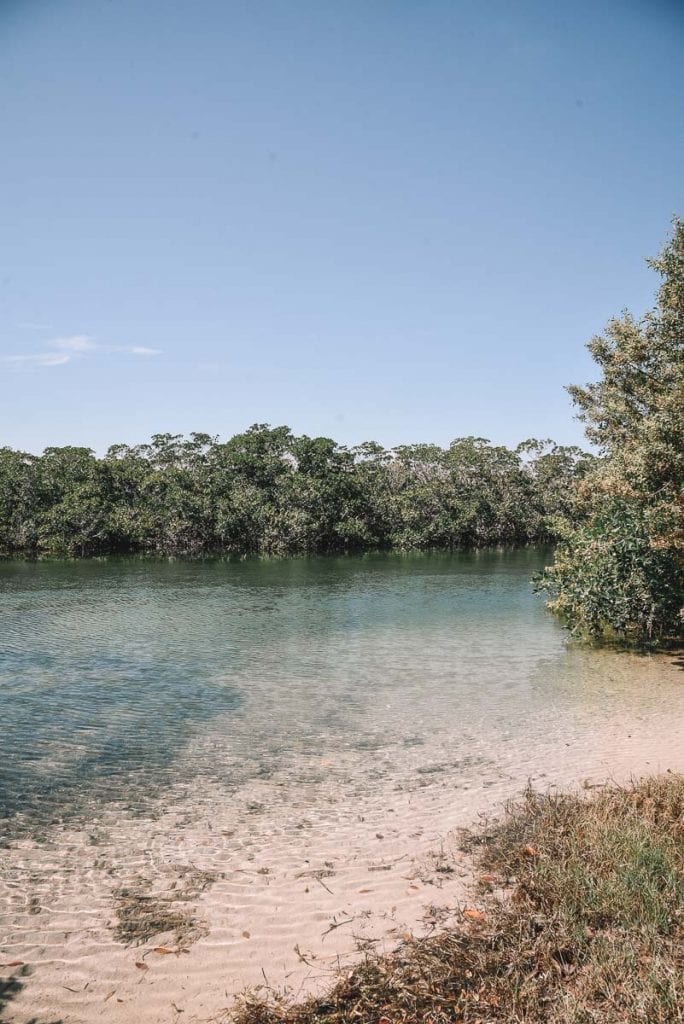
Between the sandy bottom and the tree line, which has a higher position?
the tree line

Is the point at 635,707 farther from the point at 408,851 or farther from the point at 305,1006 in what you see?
the point at 305,1006

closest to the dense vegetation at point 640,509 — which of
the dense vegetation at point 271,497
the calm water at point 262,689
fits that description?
the calm water at point 262,689

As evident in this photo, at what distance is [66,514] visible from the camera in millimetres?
60969

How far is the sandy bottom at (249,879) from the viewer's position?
554 cm

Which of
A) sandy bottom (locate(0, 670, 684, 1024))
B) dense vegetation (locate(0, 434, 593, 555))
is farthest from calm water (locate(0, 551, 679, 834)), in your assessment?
dense vegetation (locate(0, 434, 593, 555))

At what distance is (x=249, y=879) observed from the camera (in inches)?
289

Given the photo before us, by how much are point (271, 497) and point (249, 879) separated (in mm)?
61481

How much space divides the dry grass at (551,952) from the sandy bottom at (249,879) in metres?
0.55

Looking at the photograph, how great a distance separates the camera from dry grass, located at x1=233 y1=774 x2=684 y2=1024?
14.6 feet

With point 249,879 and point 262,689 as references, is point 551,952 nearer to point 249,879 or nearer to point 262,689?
point 249,879

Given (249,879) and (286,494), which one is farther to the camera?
(286,494)

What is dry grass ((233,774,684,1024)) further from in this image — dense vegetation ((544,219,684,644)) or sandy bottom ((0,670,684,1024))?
dense vegetation ((544,219,684,644))

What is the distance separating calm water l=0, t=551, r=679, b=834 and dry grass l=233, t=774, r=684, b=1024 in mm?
4628

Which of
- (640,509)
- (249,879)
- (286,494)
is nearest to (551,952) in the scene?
(249,879)
